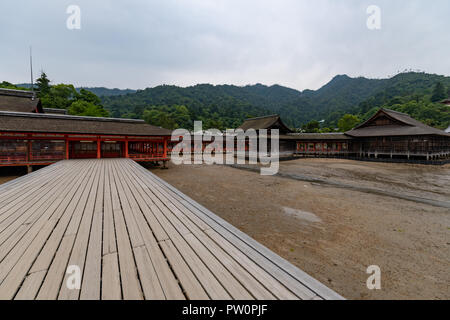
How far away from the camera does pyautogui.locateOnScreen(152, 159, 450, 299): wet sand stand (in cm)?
368

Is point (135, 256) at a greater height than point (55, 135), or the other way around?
point (55, 135)

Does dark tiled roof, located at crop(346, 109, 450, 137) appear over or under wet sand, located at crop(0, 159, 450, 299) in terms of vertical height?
over

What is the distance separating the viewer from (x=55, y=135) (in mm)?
13633

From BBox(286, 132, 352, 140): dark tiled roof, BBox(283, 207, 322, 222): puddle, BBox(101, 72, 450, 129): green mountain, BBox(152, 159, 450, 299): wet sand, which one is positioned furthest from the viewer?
BBox(101, 72, 450, 129): green mountain

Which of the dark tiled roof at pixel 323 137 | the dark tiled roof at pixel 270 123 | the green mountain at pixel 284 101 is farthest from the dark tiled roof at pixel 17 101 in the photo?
the dark tiled roof at pixel 323 137

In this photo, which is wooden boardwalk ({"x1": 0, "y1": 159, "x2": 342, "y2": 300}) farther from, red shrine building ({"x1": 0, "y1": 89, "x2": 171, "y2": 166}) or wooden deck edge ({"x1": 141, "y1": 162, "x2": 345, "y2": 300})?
red shrine building ({"x1": 0, "y1": 89, "x2": 171, "y2": 166})

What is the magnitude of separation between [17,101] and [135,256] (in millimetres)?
28916

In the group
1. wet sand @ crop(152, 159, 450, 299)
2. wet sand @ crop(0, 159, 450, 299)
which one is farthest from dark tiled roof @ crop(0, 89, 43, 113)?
wet sand @ crop(152, 159, 450, 299)

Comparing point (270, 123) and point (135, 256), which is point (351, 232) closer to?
point (135, 256)

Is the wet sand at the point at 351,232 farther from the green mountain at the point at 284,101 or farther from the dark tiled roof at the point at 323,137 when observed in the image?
the green mountain at the point at 284,101

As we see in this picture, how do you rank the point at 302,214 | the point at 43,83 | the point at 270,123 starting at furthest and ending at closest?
1. the point at 43,83
2. the point at 270,123
3. the point at 302,214

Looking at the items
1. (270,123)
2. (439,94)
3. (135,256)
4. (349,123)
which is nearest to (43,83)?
(270,123)
